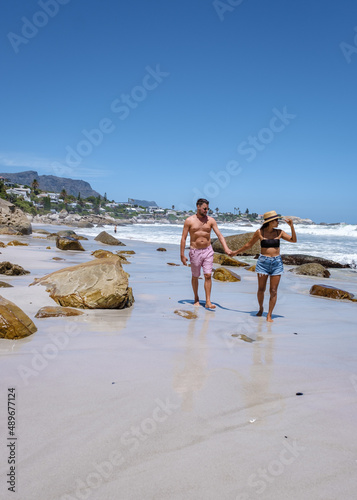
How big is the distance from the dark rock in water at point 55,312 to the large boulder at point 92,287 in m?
0.37

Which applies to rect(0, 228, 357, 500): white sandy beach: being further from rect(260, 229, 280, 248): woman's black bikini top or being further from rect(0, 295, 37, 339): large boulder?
rect(260, 229, 280, 248): woman's black bikini top

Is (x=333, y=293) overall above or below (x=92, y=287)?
below

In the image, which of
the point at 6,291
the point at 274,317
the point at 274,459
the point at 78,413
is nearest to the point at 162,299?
the point at 274,317

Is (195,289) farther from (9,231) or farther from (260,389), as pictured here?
(9,231)

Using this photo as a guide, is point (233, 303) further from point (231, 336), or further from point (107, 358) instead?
point (107, 358)

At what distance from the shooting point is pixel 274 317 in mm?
5375

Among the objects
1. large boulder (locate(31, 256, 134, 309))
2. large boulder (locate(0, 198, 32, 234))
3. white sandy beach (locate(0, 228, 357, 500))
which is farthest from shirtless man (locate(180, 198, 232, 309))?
large boulder (locate(0, 198, 32, 234))

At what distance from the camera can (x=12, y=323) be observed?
3.55 m

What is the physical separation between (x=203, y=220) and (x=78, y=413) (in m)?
4.23

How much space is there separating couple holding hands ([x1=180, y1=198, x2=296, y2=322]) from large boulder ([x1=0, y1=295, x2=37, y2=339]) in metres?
2.86

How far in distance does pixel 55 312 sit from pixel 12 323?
0.99 m

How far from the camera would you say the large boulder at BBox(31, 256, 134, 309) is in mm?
5098

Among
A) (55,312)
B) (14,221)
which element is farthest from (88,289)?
(14,221)

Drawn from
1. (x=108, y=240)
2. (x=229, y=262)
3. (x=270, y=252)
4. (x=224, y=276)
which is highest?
(x=270, y=252)
